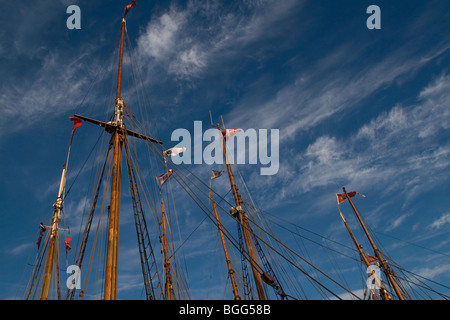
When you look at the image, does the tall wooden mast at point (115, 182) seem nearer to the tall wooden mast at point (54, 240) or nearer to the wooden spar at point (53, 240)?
the tall wooden mast at point (54, 240)

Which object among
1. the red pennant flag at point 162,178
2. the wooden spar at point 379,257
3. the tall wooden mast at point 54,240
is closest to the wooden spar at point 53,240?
the tall wooden mast at point 54,240

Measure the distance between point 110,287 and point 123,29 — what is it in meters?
Answer: 20.5

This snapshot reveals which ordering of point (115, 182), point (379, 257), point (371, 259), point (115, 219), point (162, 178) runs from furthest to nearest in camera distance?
1. point (371, 259)
2. point (379, 257)
3. point (162, 178)
4. point (115, 182)
5. point (115, 219)

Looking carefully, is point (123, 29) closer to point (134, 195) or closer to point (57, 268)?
point (134, 195)

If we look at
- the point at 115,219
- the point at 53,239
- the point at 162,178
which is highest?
Answer: the point at 162,178

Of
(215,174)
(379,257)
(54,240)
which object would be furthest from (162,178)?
(379,257)

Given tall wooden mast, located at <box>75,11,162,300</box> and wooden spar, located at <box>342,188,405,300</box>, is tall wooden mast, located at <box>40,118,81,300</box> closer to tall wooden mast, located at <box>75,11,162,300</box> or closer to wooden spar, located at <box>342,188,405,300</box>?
tall wooden mast, located at <box>75,11,162,300</box>

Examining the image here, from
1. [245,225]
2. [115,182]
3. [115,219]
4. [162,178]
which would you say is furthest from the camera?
[162,178]

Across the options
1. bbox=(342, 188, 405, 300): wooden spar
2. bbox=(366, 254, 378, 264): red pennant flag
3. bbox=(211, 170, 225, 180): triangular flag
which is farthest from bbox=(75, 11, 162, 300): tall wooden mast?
bbox=(366, 254, 378, 264): red pennant flag

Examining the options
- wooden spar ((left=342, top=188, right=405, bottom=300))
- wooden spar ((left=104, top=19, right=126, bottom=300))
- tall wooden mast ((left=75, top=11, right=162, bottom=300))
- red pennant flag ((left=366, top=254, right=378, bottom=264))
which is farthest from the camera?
red pennant flag ((left=366, top=254, right=378, bottom=264))

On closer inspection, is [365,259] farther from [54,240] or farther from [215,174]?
[54,240]
